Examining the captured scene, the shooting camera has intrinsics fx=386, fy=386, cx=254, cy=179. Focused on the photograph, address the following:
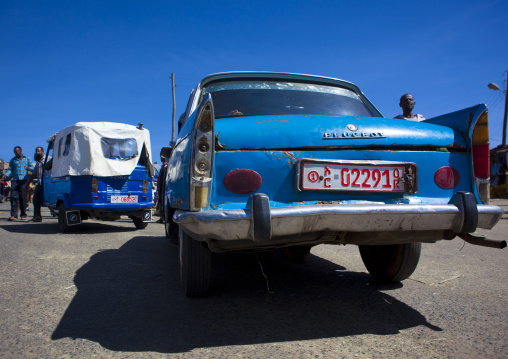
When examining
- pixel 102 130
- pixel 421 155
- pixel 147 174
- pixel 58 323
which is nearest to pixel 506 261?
pixel 421 155

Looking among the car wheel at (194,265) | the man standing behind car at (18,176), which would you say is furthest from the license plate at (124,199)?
the car wheel at (194,265)

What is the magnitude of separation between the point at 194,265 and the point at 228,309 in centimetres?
37

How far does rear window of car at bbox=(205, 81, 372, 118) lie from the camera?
10.1ft

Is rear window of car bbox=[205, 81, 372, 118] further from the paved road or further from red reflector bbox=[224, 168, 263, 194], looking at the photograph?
the paved road

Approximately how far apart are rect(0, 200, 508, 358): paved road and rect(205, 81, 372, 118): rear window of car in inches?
56.4

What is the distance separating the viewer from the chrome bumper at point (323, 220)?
78.1 inches

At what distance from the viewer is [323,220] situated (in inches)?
80.8

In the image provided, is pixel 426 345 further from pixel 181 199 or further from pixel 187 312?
pixel 181 199

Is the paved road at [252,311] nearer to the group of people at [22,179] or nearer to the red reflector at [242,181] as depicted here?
the red reflector at [242,181]

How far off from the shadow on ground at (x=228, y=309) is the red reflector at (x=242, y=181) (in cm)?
82

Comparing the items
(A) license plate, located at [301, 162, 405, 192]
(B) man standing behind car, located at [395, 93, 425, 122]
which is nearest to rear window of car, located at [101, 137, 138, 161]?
(B) man standing behind car, located at [395, 93, 425, 122]

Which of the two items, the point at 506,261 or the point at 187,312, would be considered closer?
the point at 187,312

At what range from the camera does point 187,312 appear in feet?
8.32

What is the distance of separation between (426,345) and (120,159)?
22.0 ft
